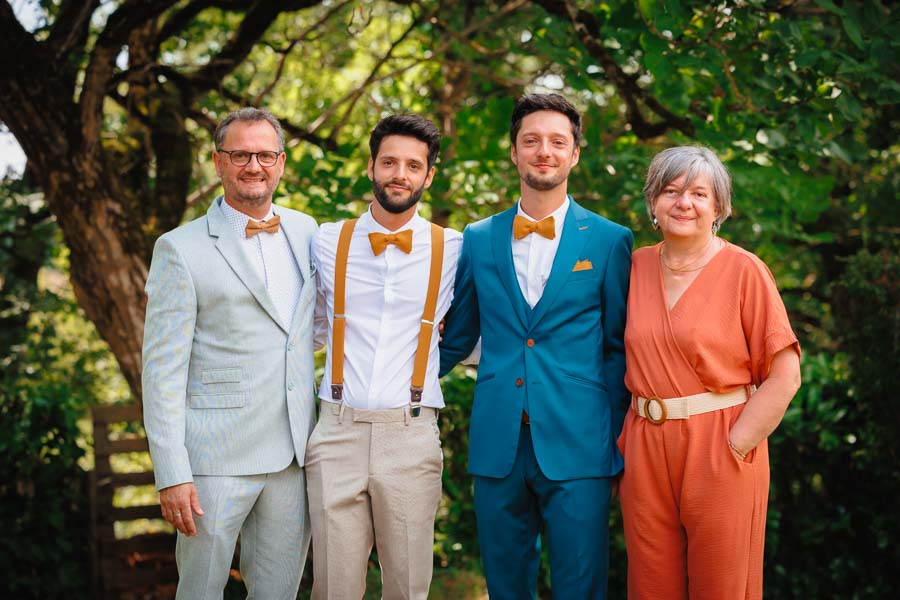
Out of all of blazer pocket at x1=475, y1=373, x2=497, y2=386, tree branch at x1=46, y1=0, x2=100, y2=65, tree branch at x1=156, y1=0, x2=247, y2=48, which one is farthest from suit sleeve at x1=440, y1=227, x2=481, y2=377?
tree branch at x1=156, y1=0, x2=247, y2=48

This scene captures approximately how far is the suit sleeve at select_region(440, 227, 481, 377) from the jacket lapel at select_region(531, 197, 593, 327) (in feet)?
1.05

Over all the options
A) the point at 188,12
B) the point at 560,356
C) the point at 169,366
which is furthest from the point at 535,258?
the point at 188,12

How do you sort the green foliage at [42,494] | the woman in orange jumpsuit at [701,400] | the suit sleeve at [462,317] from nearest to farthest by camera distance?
the woman in orange jumpsuit at [701,400] → the suit sleeve at [462,317] → the green foliage at [42,494]

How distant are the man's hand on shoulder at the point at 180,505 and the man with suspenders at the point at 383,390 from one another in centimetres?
39

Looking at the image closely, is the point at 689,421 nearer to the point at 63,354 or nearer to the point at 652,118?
the point at 652,118

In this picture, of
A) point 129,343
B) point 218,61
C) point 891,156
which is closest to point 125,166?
point 218,61

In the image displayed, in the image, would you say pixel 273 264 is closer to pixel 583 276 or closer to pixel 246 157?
pixel 246 157

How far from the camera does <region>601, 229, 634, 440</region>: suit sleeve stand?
2.84 meters

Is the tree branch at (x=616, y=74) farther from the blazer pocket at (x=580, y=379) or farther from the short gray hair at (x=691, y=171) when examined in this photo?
the blazer pocket at (x=580, y=379)

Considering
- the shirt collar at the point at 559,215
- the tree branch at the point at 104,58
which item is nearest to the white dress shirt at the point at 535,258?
the shirt collar at the point at 559,215

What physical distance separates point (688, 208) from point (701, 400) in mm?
604

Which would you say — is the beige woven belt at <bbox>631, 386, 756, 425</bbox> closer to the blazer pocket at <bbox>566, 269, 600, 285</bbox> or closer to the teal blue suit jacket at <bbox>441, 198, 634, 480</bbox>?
the teal blue suit jacket at <bbox>441, 198, 634, 480</bbox>

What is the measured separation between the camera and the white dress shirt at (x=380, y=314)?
109 inches

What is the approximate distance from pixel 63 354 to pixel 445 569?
3489 mm
